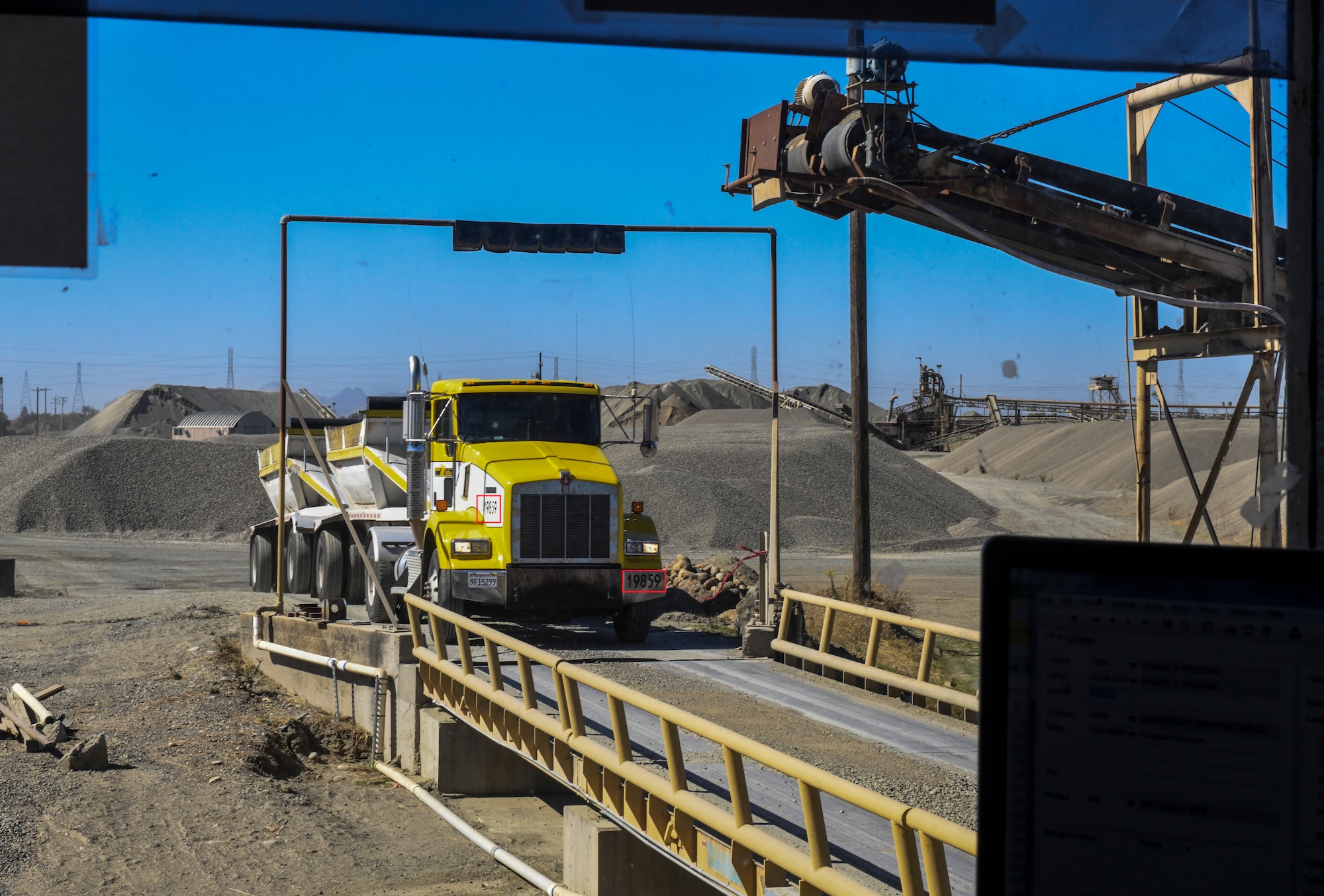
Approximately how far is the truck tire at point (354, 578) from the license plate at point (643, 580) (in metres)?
5.99

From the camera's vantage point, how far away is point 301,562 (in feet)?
66.7

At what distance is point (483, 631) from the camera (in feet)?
30.3

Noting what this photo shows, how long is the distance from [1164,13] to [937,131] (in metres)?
6.26

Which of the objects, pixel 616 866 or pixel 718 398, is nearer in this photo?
pixel 616 866

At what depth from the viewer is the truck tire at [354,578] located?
60.4ft

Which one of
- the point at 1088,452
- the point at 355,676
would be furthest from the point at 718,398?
the point at 355,676

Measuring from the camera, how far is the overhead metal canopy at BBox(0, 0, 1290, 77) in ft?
8.91

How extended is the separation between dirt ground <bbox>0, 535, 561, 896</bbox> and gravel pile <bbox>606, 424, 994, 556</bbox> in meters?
23.6

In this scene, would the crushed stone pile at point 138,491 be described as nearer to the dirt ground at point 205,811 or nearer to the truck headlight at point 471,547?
the dirt ground at point 205,811

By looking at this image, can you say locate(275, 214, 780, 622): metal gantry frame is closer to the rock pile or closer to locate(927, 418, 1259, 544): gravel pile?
the rock pile

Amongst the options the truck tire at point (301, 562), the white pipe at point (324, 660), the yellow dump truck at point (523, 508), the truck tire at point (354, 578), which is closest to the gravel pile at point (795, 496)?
the truck tire at point (301, 562)

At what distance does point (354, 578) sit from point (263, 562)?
6.54 m

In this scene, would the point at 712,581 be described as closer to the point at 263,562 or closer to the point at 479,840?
the point at 263,562

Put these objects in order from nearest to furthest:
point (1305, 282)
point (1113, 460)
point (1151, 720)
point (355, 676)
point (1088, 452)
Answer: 1. point (1151, 720)
2. point (1305, 282)
3. point (355, 676)
4. point (1113, 460)
5. point (1088, 452)
